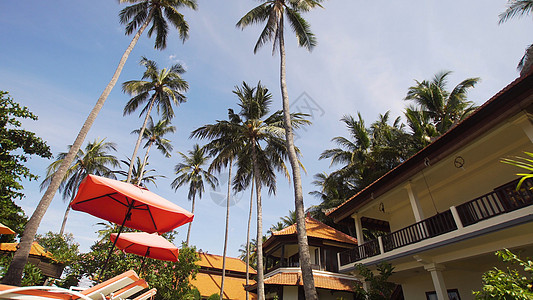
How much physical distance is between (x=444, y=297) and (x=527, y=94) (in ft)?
20.4

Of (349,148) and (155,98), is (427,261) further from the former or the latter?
(155,98)

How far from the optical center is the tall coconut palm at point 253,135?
53.6 feet

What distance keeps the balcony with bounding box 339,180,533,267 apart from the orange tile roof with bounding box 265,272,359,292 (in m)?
3.13

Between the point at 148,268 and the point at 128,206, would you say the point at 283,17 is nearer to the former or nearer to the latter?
the point at 128,206

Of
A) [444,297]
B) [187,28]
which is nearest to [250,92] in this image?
[187,28]

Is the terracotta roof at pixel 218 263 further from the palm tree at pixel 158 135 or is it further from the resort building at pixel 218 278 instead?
the palm tree at pixel 158 135

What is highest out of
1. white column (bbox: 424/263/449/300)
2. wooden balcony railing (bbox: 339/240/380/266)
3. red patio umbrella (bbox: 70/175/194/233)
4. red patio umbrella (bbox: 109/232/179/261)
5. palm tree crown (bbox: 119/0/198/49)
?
palm tree crown (bbox: 119/0/198/49)

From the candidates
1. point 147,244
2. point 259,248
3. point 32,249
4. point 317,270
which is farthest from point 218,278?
point 147,244

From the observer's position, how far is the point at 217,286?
2266cm

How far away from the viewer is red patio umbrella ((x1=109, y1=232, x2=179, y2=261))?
6.36 metres

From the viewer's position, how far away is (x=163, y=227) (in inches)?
221

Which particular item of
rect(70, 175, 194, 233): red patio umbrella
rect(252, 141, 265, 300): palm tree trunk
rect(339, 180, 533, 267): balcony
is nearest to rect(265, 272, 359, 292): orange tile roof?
rect(252, 141, 265, 300): palm tree trunk

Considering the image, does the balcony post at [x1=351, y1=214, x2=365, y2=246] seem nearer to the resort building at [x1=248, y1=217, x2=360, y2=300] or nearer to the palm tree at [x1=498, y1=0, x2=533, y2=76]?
the resort building at [x1=248, y1=217, x2=360, y2=300]

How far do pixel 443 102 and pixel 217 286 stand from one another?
79.9ft
